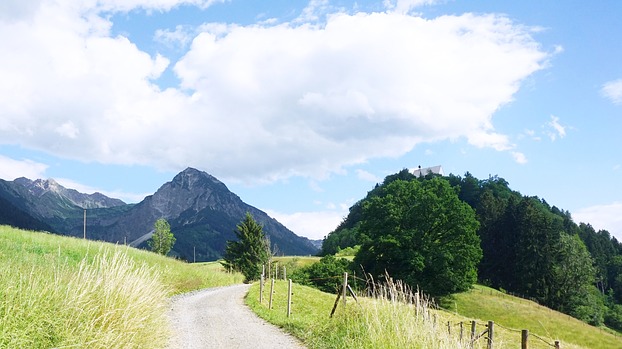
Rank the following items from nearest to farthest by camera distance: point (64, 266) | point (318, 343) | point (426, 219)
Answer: point (64, 266) < point (318, 343) < point (426, 219)

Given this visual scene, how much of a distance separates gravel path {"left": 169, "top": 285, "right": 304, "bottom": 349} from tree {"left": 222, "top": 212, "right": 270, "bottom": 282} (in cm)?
3055

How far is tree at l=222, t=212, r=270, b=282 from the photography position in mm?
56281

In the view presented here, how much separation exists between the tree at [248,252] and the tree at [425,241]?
41.4ft

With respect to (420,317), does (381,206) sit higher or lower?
higher

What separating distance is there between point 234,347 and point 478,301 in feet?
167

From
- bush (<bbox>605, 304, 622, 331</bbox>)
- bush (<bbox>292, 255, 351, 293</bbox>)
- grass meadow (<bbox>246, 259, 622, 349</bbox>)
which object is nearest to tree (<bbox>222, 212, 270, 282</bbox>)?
bush (<bbox>292, 255, 351, 293</bbox>)

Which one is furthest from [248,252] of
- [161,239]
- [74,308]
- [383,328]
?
[74,308]

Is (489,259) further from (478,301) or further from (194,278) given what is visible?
(194,278)

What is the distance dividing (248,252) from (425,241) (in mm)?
22411

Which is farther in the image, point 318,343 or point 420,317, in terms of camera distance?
point 318,343

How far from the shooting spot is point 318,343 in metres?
12.7

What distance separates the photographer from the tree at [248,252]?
56.3 metres

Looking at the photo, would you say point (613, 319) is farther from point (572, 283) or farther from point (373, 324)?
point (373, 324)

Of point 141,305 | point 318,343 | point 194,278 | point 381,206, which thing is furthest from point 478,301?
point 141,305
